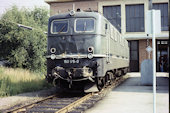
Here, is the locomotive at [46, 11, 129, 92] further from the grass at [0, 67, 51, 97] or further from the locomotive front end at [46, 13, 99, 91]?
the grass at [0, 67, 51, 97]

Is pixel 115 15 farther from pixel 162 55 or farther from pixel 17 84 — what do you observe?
pixel 17 84

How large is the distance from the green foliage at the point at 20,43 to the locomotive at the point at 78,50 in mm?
10839

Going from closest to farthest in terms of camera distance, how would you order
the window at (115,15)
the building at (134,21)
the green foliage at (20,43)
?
1. the green foliage at (20,43)
2. the building at (134,21)
3. the window at (115,15)

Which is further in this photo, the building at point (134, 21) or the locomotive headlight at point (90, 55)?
the building at point (134, 21)

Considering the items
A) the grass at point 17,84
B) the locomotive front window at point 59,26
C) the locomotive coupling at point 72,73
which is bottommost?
the grass at point 17,84

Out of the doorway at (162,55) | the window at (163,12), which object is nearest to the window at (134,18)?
the window at (163,12)

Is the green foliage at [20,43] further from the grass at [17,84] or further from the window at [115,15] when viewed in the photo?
the window at [115,15]

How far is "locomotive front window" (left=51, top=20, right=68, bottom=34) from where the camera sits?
1141cm

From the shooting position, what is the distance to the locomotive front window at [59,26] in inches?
449

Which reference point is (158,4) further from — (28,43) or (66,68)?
(66,68)

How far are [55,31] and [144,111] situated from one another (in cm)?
558

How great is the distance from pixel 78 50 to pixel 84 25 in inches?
46.2

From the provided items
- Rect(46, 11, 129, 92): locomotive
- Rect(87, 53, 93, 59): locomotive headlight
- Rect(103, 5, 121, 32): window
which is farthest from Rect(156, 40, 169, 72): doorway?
Rect(87, 53, 93, 59): locomotive headlight

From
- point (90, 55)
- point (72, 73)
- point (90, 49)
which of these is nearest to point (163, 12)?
point (90, 49)
